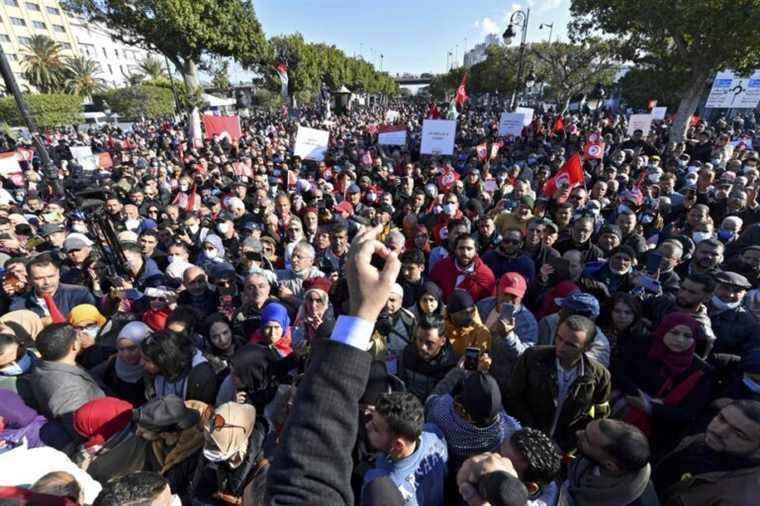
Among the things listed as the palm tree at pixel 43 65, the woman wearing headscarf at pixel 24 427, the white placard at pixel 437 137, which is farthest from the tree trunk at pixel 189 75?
the palm tree at pixel 43 65

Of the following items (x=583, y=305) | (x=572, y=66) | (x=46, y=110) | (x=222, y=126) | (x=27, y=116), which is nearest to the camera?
(x=583, y=305)

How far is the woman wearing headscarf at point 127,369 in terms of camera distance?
3.04 m

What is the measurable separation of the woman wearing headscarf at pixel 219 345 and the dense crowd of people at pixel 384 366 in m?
0.03

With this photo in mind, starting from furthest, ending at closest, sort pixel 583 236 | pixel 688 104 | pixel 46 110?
pixel 46 110, pixel 688 104, pixel 583 236

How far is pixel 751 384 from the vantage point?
2496 millimetres

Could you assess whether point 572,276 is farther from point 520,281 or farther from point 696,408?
point 696,408

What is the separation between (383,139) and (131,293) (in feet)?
33.6

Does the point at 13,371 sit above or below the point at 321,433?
below

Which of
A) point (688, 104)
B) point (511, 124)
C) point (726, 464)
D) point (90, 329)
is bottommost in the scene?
point (90, 329)

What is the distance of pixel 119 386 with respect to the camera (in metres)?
3.10

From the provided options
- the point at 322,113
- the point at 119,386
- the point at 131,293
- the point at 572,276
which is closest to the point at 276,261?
the point at 131,293

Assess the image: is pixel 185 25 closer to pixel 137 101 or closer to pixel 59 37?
pixel 137 101

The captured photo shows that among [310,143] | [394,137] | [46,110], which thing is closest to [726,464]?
[310,143]

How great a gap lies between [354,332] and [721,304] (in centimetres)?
Result: 393
